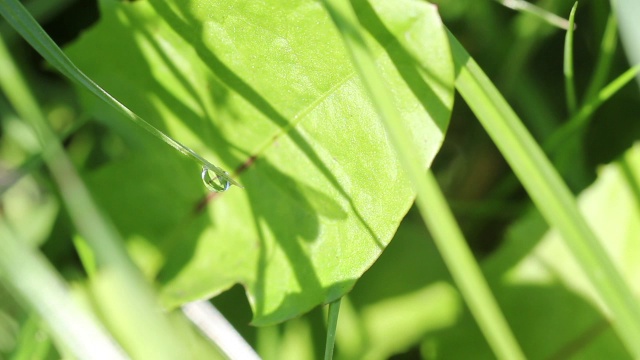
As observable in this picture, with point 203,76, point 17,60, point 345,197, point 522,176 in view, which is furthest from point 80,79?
point 17,60

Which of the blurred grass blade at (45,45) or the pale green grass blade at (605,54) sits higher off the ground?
the blurred grass blade at (45,45)

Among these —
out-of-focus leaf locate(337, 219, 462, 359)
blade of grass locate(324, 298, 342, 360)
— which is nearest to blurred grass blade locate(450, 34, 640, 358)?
blade of grass locate(324, 298, 342, 360)

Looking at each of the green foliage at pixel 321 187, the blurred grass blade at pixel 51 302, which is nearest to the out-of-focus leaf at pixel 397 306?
the green foliage at pixel 321 187

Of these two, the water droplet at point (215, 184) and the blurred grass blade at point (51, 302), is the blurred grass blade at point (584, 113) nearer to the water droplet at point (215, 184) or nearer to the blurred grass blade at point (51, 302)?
the water droplet at point (215, 184)

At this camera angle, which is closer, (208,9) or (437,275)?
(208,9)

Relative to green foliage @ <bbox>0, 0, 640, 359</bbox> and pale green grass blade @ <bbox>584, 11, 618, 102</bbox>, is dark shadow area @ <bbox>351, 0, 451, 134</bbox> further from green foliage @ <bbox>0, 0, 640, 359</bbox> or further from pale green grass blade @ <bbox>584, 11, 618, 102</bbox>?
pale green grass blade @ <bbox>584, 11, 618, 102</bbox>

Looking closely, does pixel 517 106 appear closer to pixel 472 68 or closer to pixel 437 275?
pixel 437 275

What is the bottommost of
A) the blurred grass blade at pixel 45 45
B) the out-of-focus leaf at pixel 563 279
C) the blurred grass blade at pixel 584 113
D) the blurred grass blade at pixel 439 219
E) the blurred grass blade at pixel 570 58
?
the out-of-focus leaf at pixel 563 279

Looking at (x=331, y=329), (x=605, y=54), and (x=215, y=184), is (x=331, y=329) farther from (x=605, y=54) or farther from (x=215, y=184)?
(x=605, y=54)
